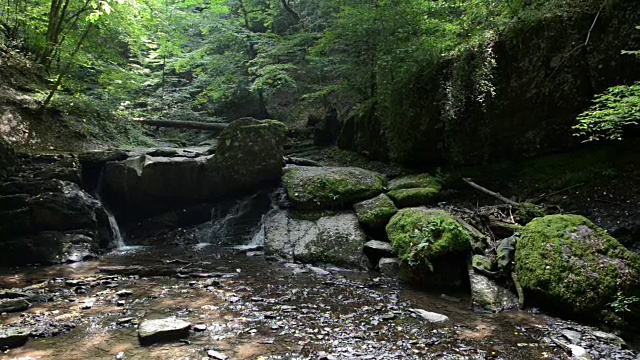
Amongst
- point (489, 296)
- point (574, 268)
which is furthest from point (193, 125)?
point (574, 268)

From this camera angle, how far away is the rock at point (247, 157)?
34.2ft

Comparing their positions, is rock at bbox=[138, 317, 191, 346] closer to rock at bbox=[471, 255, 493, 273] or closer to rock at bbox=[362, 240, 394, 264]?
rock at bbox=[362, 240, 394, 264]

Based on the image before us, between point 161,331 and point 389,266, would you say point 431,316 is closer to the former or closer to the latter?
point 389,266

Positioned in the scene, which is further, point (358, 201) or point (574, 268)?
point (358, 201)

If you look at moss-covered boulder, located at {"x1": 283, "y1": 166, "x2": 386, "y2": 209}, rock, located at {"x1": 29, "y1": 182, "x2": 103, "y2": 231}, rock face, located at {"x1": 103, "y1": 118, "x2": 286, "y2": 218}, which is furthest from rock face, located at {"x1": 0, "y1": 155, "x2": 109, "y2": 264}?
moss-covered boulder, located at {"x1": 283, "y1": 166, "x2": 386, "y2": 209}

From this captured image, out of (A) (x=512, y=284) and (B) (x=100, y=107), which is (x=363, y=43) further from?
(B) (x=100, y=107)

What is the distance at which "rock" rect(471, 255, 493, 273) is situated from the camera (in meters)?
5.67

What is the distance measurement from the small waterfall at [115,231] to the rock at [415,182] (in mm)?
6850

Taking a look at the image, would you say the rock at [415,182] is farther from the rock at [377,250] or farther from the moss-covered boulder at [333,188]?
the rock at [377,250]

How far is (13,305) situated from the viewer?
16.4 ft

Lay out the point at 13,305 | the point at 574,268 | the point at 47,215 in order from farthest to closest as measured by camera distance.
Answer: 1. the point at 47,215
2. the point at 13,305
3. the point at 574,268

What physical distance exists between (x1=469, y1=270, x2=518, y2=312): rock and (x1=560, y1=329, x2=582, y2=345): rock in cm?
79

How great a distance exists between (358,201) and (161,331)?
5560mm

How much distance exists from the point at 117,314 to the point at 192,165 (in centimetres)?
602
